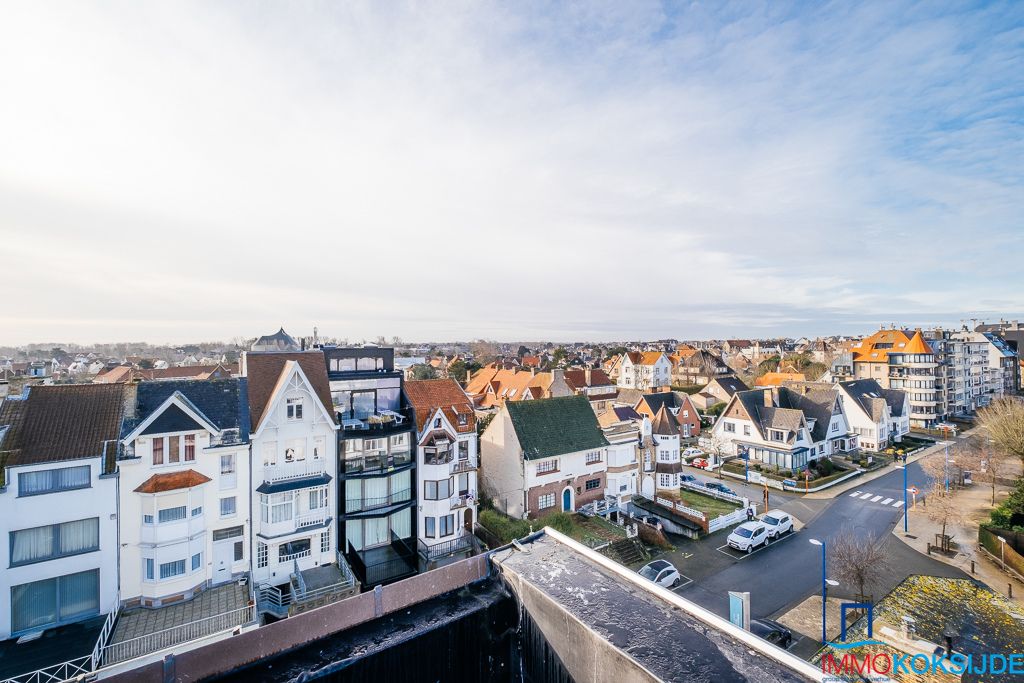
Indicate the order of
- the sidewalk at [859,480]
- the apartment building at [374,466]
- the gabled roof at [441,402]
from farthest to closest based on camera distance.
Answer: the sidewalk at [859,480] < the gabled roof at [441,402] < the apartment building at [374,466]

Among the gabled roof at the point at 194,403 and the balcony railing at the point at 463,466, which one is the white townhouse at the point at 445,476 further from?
the gabled roof at the point at 194,403

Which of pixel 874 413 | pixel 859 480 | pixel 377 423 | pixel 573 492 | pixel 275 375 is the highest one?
pixel 275 375

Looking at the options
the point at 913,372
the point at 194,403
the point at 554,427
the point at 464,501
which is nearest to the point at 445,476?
the point at 464,501

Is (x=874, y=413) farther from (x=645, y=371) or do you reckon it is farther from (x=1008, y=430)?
(x=645, y=371)

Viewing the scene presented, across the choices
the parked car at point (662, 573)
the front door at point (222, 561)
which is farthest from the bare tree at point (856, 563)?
the front door at point (222, 561)

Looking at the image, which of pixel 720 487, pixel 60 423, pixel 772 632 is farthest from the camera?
pixel 720 487

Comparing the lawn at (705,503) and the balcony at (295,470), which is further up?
the balcony at (295,470)

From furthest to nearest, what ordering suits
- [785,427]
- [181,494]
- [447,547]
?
[785,427] → [447,547] → [181,494]

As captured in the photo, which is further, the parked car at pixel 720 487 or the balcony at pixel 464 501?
the parked car at pixel 720 487
